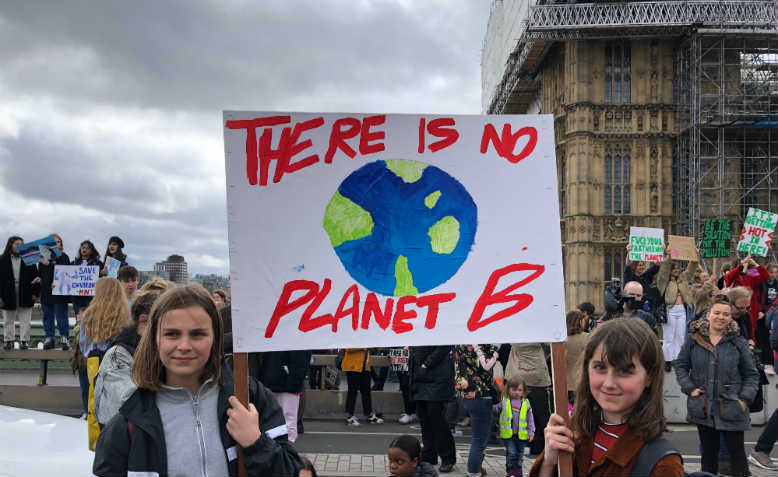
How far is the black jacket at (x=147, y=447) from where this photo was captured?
2.12 m

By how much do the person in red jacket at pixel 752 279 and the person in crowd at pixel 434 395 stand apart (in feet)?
21.8

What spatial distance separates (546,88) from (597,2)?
482 centimetres

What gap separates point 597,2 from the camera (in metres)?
29.1

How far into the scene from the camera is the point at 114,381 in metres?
3.67

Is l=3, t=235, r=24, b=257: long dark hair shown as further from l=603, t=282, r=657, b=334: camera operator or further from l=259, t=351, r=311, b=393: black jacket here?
l=603, t=282, r=657, b=334: camera operator

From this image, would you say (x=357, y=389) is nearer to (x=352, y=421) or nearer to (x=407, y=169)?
(x=352, y=421)

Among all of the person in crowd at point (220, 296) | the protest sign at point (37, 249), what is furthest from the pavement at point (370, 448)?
the protest sign at point (37, 249)

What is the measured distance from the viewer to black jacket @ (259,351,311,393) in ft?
20.0

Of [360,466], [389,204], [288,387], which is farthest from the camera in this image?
[360,466]

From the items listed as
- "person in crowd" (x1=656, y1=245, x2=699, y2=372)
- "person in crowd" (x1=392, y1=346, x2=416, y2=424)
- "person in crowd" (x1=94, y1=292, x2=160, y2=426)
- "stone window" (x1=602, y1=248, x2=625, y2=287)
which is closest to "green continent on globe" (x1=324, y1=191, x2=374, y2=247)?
"person in crowd" (x1=94, y1=292, x2=160, y2=426)

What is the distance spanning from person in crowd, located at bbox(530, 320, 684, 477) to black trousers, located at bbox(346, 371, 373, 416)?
21.3ft

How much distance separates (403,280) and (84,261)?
8.39 m

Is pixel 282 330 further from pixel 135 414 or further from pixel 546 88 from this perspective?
pixel 546 88

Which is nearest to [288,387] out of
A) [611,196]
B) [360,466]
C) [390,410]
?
[360,466]
